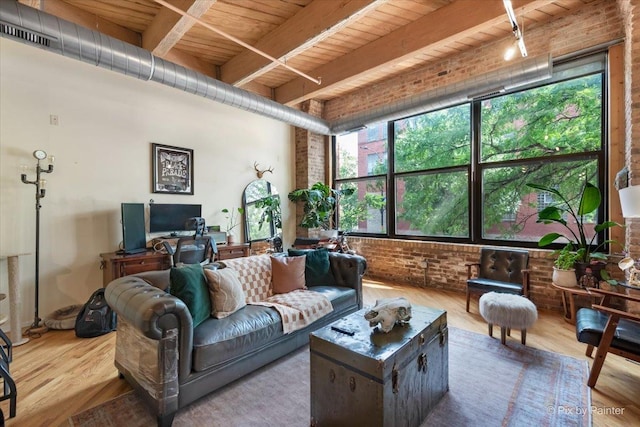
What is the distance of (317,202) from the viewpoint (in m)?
5.74

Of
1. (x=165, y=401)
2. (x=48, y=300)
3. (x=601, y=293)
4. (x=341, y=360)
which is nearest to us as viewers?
(x=341, y=360)

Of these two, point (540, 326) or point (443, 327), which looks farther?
point (540, 326)

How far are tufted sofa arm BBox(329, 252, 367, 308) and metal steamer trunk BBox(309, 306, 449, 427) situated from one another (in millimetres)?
1373

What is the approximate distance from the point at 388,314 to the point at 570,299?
2.96m

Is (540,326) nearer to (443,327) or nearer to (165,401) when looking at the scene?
(443,327)

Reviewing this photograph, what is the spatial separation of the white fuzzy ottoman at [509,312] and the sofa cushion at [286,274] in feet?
6.31

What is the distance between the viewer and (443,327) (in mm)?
2080

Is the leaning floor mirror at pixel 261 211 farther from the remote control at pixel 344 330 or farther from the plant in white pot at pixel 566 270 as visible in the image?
the plant in white pot at pixel 566 270

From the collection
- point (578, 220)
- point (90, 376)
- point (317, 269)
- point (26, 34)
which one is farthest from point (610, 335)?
point (26, 34)

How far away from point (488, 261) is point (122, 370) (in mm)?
4350

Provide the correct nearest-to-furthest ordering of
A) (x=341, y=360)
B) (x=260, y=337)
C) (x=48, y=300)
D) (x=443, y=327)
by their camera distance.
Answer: (x=341, y=360), (x=443, y=327), (x=260, y=337), (x=48, y=300)

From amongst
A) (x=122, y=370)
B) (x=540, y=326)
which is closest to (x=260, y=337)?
(x=122, y=370)

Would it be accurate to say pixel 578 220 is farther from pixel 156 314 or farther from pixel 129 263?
pixel 129 263

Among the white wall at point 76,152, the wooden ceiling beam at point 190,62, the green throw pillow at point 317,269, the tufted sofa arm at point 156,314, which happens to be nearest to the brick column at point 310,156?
the wooden ceiling beam at point 190,62
